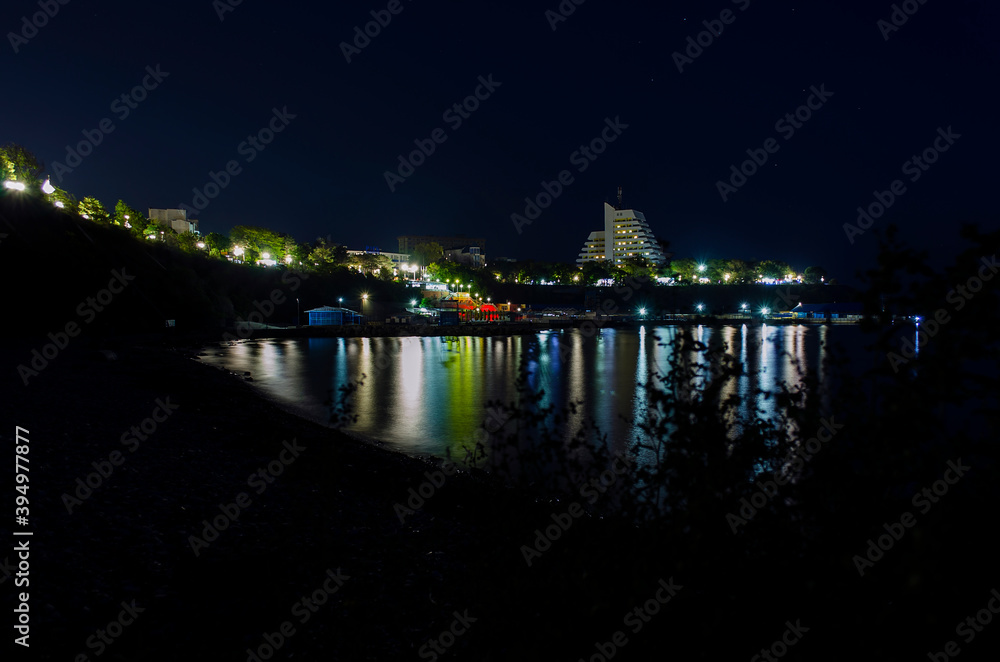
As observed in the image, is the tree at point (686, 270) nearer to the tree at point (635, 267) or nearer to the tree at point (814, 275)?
the tree at point (635, 267)

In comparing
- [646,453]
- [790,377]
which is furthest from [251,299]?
[646,453]

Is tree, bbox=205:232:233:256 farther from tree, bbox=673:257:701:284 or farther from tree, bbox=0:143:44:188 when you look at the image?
tree, bbox=673:257:701:284

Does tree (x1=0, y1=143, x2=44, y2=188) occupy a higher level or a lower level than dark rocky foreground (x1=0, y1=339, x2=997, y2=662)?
higher

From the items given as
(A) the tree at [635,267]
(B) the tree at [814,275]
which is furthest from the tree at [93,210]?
(B) the tree at [814,275]

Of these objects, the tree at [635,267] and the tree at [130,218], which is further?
the tree at [635,267]

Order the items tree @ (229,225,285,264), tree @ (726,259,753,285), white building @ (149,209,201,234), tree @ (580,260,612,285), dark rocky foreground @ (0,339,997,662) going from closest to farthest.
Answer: dark rocky foreground @ (0,339,997,662) → tree @ (229,225,285,264) → white building @ (149,209,201,234) → tree @ (580,260,612,285) → tree @ (726,259,753,285)

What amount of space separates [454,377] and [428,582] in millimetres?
29749

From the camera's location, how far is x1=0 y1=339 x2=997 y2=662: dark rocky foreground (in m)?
3.40

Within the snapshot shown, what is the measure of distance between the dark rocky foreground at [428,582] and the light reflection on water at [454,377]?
1536 mm

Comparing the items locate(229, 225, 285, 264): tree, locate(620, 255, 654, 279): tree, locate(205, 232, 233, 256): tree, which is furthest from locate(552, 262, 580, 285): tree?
locate(205, 232, 233, 256): tree

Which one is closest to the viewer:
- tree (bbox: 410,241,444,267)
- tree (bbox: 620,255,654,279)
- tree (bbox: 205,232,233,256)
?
tree (bbox: 205,232,233,256)

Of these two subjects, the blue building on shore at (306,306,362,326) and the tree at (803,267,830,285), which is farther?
the tree at (803,267,830,285)

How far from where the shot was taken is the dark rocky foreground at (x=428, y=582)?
3.40m

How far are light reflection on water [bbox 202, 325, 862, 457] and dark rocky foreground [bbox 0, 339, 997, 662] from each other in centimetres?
154
